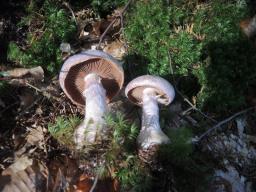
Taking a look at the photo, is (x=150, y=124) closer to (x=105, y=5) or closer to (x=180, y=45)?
(x=180, y=45)

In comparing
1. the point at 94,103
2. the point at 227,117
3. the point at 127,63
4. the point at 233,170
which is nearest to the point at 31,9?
the point at 127,63

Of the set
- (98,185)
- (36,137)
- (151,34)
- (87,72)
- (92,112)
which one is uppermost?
(151,34)

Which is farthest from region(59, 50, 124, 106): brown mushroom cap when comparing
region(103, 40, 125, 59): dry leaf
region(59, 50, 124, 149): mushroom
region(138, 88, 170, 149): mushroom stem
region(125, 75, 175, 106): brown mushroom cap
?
region(103, 40, 125, 59): dry leaf

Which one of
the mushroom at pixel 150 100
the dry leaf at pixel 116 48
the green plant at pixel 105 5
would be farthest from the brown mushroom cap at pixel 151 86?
the green plant at pixel 105 5

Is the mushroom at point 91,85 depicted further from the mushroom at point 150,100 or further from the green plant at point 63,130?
the mushroom at point 150,100

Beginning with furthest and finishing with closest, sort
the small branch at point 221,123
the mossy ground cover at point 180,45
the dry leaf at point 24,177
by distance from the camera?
1. the mossy ground cover at point 180,45
2. the small branch at point 221,123
3. the dry leaf at point 24,177

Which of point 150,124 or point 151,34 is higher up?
point 151,34

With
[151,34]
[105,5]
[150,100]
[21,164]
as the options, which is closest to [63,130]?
[21,164]
